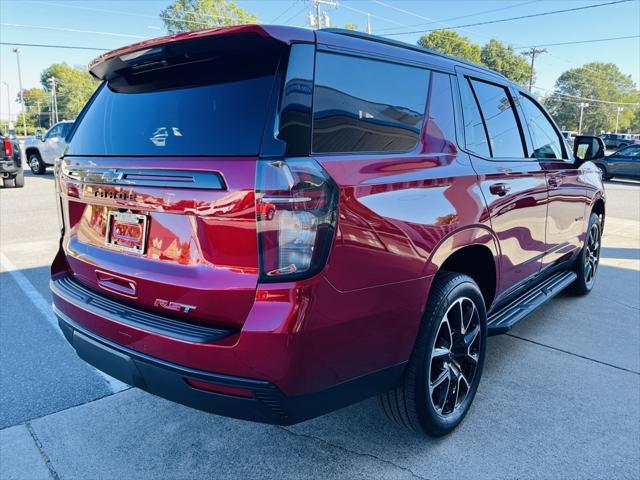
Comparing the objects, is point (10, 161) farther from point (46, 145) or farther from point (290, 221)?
point (290, 221)

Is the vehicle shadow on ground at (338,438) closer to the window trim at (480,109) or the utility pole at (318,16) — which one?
the window trim at (480,109)

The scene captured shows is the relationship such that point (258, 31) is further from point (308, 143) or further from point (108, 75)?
point (108, 75)

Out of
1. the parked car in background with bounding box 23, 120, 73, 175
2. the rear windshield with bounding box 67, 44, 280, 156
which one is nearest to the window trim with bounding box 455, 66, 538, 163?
the rear windshield with bounding box 67, 44, 280, 156

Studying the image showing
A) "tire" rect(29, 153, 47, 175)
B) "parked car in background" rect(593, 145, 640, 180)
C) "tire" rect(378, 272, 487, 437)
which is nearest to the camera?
"tire" rect(378, 272, 487, 437)

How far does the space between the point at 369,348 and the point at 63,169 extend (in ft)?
5.81

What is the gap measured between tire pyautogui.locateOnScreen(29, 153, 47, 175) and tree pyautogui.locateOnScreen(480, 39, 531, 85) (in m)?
75.1

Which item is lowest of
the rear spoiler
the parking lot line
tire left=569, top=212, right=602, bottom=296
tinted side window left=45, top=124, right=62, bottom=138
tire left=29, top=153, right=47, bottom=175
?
the parking lot line

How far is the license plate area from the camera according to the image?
6.73 ft

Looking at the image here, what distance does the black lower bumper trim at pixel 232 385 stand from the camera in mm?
1811

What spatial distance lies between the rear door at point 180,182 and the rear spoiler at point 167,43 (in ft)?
0.06

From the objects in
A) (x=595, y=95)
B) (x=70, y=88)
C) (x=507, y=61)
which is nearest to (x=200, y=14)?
(x=507, y=61)

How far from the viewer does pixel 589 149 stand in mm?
4410

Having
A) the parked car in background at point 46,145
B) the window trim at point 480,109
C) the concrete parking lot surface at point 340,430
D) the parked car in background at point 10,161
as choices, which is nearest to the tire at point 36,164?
the parked car in background at point 46,145

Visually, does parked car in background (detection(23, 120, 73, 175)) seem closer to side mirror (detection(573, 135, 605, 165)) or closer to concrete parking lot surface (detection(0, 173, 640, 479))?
concrete parking lot surface (detection(0, 173, 640, 479))
